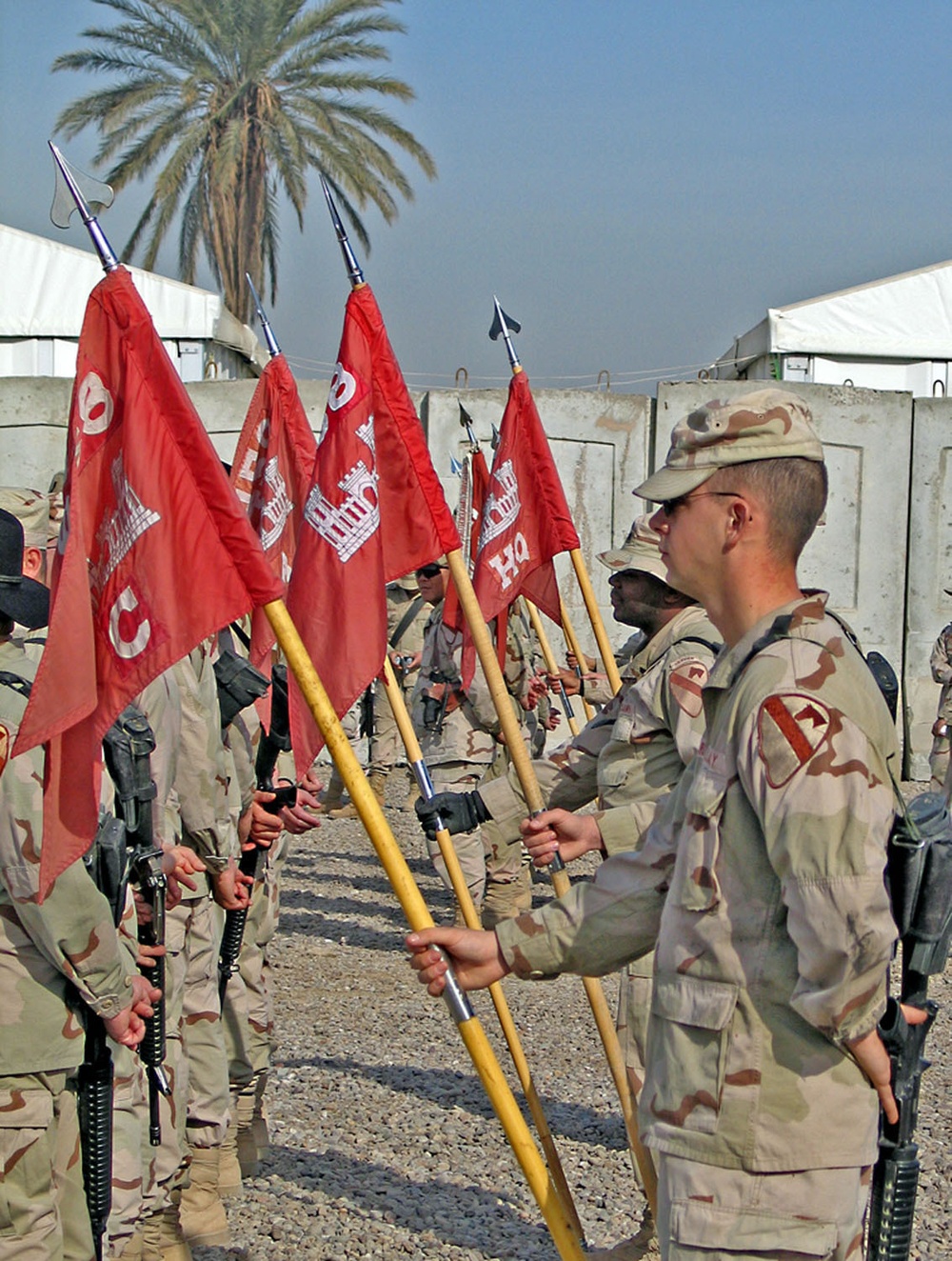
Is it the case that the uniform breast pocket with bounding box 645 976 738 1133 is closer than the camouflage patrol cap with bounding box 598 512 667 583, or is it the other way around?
the uniform breast pocket with bounding box 645 976 738 1133

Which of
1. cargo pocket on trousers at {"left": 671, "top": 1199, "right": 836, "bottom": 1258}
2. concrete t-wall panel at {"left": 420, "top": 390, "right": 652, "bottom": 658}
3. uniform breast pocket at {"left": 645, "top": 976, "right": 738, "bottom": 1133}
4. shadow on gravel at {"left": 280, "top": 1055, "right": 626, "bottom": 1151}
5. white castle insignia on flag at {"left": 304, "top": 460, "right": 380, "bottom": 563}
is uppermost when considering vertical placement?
concrete t-wall panel at {"left": 420, "top": 390, "right": 652, "bottom": 658}

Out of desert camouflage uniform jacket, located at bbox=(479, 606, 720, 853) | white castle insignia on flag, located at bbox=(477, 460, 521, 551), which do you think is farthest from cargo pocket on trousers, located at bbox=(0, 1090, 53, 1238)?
white castle insignia on flag, located at bbox=(477, 460, 521, 551)

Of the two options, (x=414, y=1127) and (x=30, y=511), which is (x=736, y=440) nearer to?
(x=30, y=511)

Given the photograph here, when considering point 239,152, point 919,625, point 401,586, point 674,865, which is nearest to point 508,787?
point 674,865

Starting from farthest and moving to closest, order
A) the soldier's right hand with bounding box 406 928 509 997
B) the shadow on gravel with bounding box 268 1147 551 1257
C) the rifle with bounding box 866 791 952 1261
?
the shadow on gravel with bounding box 268 1147 551 1257
the soldier's right hand with bounding box 406 928 509 997
the rifle with bounding box 866 791 952 1261

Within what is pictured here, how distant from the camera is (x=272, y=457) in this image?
20.0 feet

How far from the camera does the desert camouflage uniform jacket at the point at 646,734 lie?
169 inches

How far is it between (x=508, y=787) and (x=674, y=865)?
1.90 m

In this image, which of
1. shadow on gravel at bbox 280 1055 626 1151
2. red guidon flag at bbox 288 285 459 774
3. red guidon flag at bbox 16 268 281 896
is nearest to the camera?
red guidon flag at bbox 16 268 281 896

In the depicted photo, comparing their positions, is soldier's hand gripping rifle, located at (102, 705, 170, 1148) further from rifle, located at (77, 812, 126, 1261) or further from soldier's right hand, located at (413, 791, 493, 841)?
soldier's right hand, located at (413, 791, 493, 841)

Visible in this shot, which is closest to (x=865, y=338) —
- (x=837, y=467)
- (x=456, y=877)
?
(x=837, y=467)

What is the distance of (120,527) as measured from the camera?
10.8 ft

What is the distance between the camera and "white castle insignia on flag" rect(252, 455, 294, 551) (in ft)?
19.8

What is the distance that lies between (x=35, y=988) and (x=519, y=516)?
326 centimetres
